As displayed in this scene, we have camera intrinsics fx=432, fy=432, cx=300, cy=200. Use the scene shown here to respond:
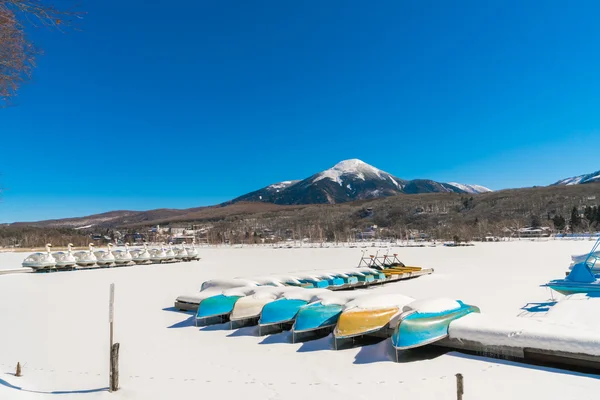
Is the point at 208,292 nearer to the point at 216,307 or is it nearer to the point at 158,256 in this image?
the point at 216,307

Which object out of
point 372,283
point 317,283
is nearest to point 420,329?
point 317,283

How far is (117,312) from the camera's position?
38.0 ft

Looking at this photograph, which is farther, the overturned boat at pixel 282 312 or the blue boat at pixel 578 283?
the blue boat at pixel 578 283

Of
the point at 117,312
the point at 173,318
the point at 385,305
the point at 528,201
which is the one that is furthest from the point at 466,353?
the point at 528,201

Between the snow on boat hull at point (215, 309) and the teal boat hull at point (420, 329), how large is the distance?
429 centimetres

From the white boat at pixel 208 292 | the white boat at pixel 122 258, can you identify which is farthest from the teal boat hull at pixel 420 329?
the white boat at pixel 122 258

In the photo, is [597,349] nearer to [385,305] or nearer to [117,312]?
[385,305]

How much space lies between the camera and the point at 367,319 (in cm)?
758

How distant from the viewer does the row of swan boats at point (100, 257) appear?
26359mm

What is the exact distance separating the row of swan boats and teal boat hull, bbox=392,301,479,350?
25.7 meters

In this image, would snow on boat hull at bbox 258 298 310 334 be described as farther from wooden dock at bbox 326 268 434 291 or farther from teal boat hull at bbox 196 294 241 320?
→ wooden dock at bbox 326 268 434 291

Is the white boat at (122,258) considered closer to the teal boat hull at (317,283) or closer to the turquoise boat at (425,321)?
the teal boat hull at (317,283)

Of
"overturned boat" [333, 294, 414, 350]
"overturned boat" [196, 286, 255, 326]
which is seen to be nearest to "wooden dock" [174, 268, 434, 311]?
"overturned boat" [196, 286, 255, 326]

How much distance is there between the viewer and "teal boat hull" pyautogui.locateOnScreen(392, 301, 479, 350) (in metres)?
6.71
